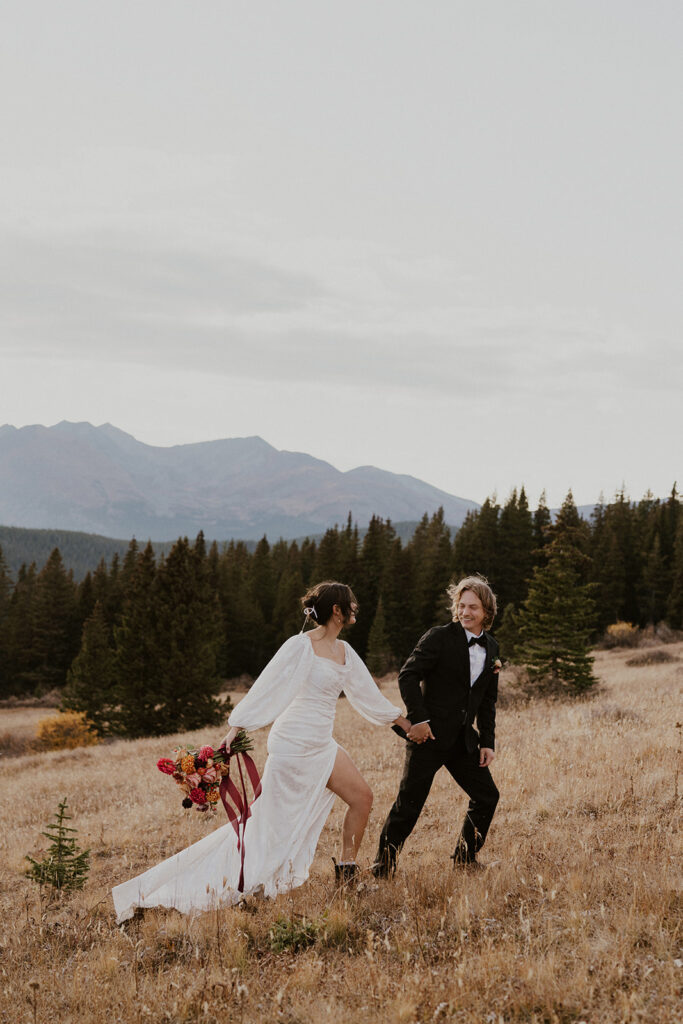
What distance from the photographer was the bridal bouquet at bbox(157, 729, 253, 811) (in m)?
5.28

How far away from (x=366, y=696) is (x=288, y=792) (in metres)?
0.89

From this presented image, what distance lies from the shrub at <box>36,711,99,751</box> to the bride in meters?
36.4

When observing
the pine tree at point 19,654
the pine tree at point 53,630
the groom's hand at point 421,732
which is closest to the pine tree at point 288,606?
the pine tree at point 53,630

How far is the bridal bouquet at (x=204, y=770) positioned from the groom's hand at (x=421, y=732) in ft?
3.95

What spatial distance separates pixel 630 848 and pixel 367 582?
191 feet

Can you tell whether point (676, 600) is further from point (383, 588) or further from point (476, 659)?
point (476, 659)

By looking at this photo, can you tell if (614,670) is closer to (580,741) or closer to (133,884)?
(580,741)

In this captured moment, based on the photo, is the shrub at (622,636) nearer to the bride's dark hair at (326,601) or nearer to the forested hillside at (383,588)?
the forested hillside at (383,588)

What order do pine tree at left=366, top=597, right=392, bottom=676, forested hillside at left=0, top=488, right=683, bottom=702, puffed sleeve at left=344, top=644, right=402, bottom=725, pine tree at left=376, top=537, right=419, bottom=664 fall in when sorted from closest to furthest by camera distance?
puffed sleeve at left=344, top=644, right=402, bottom=725 → pine tree at left=366, top=597, right=392, bottom=676 → forested hillside at left=0, top=488, right=683, bottom=702 → pine tree at left=376, top=537, right=419, bottom=664

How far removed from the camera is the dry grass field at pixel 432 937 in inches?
135

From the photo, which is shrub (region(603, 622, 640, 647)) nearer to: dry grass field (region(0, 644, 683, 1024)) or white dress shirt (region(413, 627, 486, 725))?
dry grass field (region(0, 644, 683, 1024))

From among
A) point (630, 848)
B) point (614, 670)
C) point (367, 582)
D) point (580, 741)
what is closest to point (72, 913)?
point (630, 848)

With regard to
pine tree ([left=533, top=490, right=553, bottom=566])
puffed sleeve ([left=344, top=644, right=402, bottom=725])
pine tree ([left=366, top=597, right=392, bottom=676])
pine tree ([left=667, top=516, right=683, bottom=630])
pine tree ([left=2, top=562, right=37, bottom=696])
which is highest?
pine tree ([left=533, top=490, right=553, bottom=566])

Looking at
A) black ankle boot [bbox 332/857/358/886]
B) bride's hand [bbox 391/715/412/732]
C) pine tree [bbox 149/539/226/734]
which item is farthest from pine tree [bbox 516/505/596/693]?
black ankle boot [bbox 332/857/358/886]
